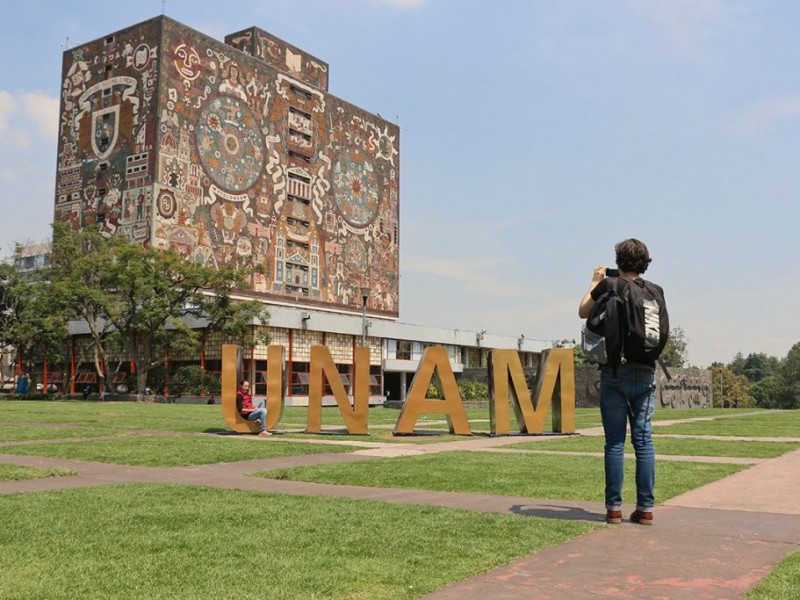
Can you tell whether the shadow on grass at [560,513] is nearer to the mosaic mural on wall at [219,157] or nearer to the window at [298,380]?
the mosaic mural on wall at [219,157]

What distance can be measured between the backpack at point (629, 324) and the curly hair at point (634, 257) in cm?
19

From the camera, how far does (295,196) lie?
66500 millimetres

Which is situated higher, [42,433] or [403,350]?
[403,350]

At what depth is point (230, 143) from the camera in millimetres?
59844

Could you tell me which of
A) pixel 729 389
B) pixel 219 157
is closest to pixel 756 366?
pixel 729 389

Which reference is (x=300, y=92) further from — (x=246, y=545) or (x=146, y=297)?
(x=246, y=545)

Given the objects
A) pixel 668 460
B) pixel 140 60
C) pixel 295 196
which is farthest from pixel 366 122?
pixel 668 460

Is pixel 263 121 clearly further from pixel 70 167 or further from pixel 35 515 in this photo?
pixel 35 515

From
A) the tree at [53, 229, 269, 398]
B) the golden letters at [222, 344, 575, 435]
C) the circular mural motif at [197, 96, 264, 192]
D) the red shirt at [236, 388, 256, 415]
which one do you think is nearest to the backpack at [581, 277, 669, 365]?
the golden letters at [222, 344, 575, 435]

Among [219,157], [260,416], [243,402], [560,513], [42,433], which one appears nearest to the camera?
[560,513]

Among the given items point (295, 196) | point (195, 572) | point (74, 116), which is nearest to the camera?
point (195, 572)

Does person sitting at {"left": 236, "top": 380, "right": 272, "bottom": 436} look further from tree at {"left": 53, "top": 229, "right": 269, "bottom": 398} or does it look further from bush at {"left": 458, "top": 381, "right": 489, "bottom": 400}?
tree at {"left": 53, "top": 229, "right": 269, "bottom": 398}

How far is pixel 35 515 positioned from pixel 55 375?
5906 cm

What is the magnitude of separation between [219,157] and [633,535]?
2230 inches
